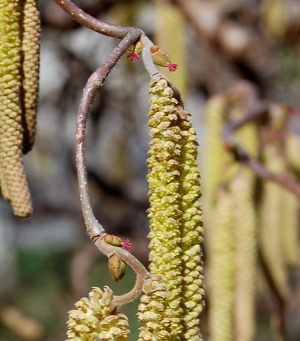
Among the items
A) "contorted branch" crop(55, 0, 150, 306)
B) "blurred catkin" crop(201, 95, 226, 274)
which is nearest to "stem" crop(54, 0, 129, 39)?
"contorted branch" crop(55, 0, 150, 306)

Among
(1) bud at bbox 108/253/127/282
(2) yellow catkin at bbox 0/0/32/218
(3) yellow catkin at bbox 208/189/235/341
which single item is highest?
(3) yellow catkin at bbox 208/189/235/341

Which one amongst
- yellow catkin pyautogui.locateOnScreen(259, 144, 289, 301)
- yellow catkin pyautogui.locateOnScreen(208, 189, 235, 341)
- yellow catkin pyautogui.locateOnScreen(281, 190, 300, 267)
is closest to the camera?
yellow catkin pyautogui.locateOnScreen(208, 189, 235, 341)

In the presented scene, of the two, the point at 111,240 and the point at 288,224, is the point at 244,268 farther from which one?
the point at 111,240

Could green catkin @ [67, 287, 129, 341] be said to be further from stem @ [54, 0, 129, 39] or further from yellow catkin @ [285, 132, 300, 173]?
yellow catkin @ [285, 132, 300, 173]

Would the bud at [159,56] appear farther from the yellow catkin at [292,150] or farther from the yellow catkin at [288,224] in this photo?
the yellow catkin at [292,150]

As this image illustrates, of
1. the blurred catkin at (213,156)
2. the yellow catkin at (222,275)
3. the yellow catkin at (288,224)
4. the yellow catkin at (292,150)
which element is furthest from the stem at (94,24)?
the yellow catkin at (292,150)

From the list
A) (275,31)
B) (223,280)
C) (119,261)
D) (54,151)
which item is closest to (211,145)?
(223,280)
